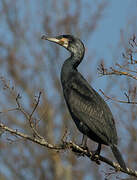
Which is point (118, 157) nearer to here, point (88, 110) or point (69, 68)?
point (88, 110)

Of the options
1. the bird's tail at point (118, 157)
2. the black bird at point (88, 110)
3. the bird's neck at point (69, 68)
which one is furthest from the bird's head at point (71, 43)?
the bird's tail at point (118, 157)

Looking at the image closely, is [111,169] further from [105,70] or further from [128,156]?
[128,156]

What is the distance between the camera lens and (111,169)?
6.31 metres

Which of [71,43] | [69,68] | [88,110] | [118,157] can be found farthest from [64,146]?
Result: [71,43]

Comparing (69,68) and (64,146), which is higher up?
(69,68)

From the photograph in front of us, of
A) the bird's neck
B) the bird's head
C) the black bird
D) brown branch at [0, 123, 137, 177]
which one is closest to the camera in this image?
brown branch at [0, 123, 137, 177]

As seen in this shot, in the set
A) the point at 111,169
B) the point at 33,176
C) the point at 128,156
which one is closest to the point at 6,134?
the point at 111,169

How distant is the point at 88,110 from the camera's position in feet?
23.7

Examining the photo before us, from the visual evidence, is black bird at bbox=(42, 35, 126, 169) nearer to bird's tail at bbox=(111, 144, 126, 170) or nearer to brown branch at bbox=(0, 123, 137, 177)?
bird's tail at bbox=(111, 144, 126, 170)

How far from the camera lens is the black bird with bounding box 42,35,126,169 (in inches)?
271

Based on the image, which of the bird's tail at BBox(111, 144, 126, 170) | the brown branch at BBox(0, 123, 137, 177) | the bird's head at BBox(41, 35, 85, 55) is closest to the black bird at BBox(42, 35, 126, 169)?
the bird's tail at BBox(111, 144, 126, 170)

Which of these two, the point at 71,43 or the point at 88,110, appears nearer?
the point at 88,110

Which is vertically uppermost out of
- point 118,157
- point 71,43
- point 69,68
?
point 71,43

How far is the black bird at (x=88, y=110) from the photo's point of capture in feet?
22.6
